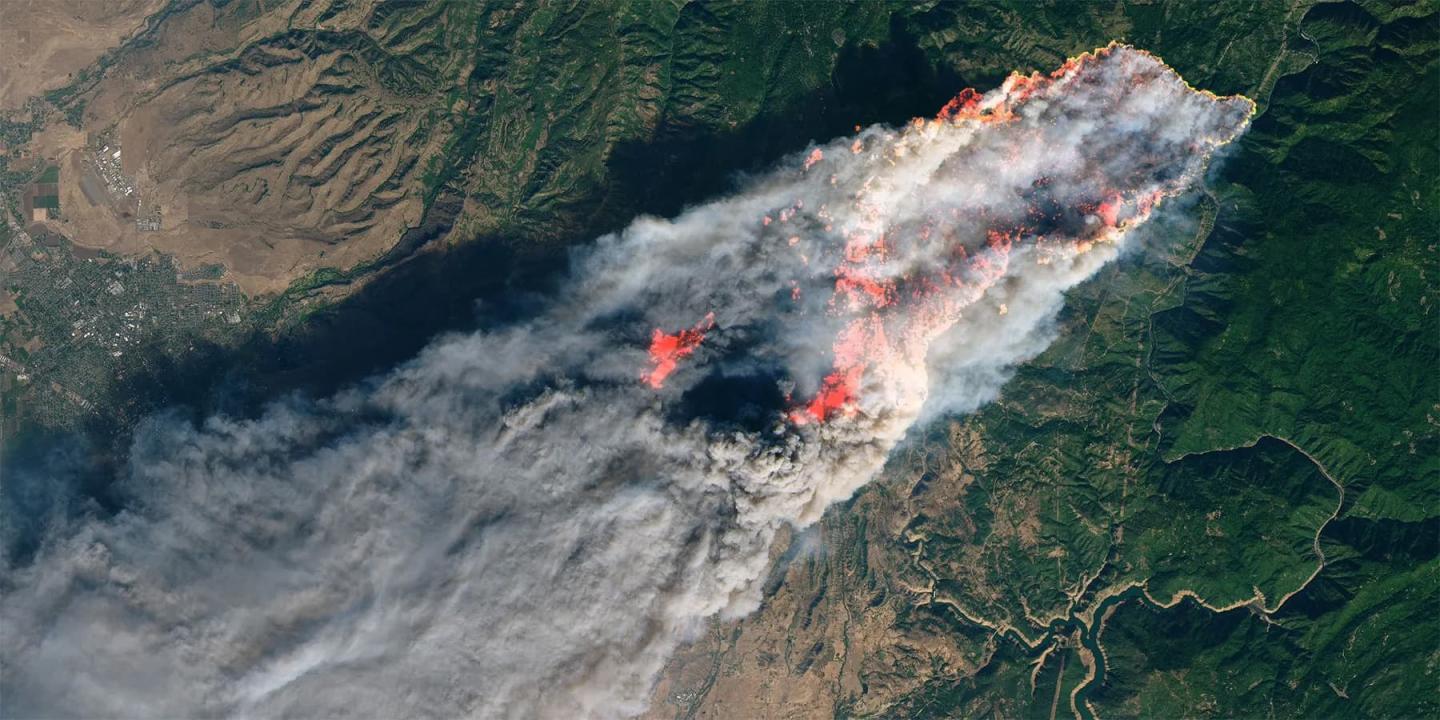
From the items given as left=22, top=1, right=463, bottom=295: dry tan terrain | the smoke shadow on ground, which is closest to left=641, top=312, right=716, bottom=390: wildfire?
the smoke shadow on ground

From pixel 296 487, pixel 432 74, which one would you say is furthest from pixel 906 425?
pixel 432 74

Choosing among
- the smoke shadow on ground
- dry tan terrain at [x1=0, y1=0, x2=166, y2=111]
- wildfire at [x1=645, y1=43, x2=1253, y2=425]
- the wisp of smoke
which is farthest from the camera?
dry tan terrain at [x1=0, y1=0, x2=166, y2=111]

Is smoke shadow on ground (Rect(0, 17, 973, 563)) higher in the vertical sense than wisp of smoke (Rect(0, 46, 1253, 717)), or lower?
higher

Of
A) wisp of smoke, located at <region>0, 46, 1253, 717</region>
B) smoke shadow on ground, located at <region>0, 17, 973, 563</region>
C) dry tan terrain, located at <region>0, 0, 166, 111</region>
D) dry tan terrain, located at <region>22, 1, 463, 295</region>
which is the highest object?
A: dry tan terrain, located at <region>0, 0, 166, 111</region>

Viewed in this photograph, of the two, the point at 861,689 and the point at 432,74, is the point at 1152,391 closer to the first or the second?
the point at 861,689

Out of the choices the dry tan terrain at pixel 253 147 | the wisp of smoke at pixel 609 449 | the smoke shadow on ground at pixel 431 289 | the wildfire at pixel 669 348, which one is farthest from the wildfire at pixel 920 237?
the dry tan terrain at pixel 253 147

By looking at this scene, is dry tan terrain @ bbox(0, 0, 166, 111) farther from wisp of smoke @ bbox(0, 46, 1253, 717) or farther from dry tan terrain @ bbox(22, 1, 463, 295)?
wisp of smoke @ bbox(0, 46, 1253, 717)
